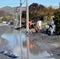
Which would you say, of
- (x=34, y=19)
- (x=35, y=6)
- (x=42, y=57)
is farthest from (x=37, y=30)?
(x=35, y=6)

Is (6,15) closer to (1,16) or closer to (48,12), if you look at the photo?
(1,16)

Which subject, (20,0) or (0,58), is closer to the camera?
(0,58)

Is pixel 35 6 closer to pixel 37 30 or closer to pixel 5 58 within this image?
pixel 37 30

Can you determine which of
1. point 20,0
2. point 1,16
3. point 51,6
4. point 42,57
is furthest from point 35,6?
point 42,57

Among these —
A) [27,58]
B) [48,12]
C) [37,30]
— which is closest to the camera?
[27,58]

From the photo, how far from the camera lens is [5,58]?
34.9 feet

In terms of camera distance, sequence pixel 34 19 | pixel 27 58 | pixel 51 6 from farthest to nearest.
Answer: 1. pixel 51 6
2. pixel 34 19
3. pixel 27 58

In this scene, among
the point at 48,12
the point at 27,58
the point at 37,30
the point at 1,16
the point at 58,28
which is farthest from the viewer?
the point at 1,16

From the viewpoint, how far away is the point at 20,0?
32438 millimetres

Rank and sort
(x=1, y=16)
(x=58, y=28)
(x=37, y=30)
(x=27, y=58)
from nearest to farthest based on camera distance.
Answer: (x=27, y=58)
(x=58, y=28)
(x=37, y=30)
(x=1, y=16)

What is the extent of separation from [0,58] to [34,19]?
1441 inches

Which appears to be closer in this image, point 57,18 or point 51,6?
point 57,18

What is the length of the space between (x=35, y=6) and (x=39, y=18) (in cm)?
1520

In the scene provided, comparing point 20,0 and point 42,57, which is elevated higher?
point 20,0
